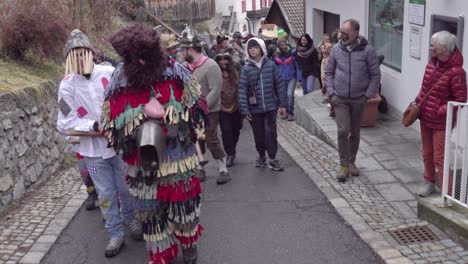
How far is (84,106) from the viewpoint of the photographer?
461 cm

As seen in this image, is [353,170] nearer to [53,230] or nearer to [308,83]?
[53,230]

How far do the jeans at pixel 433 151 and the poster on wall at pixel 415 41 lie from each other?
3074mm

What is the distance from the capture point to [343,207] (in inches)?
222

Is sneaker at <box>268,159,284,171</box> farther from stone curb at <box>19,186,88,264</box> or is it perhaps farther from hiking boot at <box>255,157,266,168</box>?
stone curb at <box>19,186,88,264</box>

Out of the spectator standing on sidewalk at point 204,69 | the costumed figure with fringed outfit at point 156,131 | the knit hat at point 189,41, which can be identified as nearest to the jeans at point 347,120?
the spectator standing on sidewalk at point 204,69

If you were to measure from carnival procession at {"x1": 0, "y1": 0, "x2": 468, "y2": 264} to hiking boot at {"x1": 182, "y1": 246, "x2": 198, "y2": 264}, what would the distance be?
2 centimetres

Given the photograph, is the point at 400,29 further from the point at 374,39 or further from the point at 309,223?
the point at 309,223

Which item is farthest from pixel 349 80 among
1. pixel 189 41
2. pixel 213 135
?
pixel 189 41

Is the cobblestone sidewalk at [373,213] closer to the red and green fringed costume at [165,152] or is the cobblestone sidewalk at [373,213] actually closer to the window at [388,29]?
the red and green fringed costume at [165,152]

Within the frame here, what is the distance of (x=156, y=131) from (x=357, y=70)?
3022 millimetres

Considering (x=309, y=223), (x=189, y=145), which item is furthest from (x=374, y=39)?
(x=189, y=145)

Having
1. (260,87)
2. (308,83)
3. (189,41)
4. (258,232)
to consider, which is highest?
(189,41)

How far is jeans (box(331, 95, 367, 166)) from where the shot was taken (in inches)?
246

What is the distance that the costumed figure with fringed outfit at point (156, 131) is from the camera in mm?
3957
